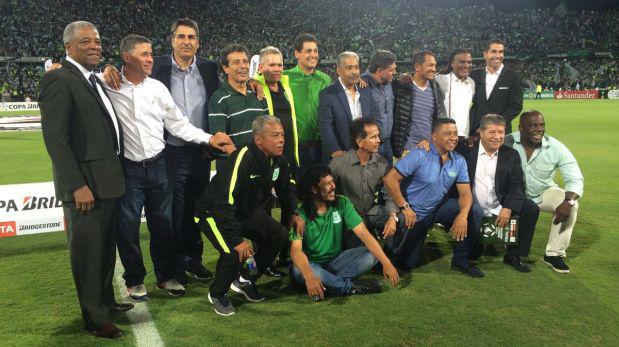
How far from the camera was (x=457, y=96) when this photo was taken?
6.21 m

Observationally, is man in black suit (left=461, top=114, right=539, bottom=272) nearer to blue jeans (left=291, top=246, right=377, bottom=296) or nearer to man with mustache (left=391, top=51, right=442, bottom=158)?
man with mustache (left=391, top=51, right=442, bottom=158)

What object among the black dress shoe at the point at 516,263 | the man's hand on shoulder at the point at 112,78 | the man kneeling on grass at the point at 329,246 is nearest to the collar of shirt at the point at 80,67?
the man's hand on shoulder at the point at 112,78

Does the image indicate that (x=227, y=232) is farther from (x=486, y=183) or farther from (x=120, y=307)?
(x=486, y=183)

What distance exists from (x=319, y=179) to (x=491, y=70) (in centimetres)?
321

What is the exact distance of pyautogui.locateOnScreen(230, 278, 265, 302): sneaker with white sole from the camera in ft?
14.0

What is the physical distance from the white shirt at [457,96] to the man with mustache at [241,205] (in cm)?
290

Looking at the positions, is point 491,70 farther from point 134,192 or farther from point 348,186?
point 134,192

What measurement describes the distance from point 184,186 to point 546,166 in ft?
12.3

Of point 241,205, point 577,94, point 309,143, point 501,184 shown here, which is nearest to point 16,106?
point 309,143

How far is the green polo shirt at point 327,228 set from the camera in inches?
178

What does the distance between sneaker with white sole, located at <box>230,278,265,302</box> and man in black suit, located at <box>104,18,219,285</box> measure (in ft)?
1.76

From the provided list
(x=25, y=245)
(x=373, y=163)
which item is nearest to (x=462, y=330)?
(x=373, y=163)

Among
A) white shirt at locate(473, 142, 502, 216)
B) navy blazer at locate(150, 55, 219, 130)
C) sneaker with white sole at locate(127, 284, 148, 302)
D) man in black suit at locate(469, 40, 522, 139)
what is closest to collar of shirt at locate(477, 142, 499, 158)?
white shirt at locate(473, 142, 502, 216)

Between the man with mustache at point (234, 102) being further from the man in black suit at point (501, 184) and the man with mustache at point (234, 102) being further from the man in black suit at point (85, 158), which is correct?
the man in black suit at point (501, 184)
